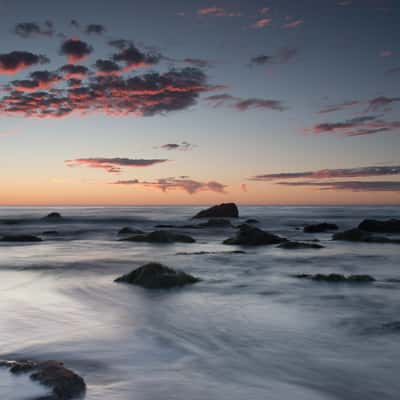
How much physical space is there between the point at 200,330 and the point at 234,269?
26.0 feet

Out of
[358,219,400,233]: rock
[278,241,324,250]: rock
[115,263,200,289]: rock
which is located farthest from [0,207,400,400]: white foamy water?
[358,219,400,233]: rock

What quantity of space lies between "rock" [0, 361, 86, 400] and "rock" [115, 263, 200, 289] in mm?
6601

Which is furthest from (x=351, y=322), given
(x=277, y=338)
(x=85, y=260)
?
(x=85, y=260)

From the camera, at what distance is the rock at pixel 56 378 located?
15.0 feet

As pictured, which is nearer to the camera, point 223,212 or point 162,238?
point 162,238

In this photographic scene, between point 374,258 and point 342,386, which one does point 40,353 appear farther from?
point 374,258

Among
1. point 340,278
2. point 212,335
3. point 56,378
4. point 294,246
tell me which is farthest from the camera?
point 294,246

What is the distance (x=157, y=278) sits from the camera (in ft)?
38.9

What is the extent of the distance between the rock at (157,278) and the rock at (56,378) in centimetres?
660

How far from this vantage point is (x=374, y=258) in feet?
62.9

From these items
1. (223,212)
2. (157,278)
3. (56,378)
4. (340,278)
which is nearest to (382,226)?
(340,278)

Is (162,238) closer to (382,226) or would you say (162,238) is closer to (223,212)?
(382,226)

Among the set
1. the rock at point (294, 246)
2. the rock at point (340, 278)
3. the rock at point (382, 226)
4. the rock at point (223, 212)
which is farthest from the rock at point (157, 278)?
the rock at point (223, 212)

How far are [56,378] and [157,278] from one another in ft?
23.5
